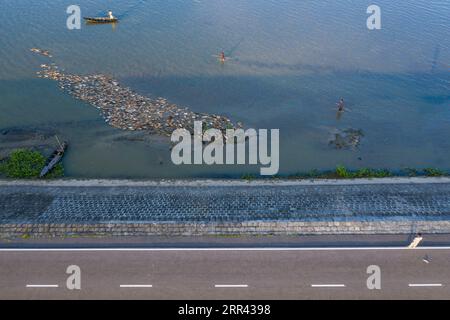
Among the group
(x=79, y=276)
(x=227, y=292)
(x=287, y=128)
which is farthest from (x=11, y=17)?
(x=227, y=292)

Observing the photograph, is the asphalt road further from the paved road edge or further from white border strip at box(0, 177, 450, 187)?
white border strip at box(0, 177, 450, 187)

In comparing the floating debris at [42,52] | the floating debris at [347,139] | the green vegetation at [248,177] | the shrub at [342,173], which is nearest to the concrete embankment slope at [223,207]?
the green vegetation at [248,177]

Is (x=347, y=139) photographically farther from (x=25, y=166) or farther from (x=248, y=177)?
(x=25, y=166)

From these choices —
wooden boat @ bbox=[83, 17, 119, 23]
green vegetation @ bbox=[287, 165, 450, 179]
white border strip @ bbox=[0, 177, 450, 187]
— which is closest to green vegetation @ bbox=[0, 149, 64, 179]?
white border strip @ bbox=[0, 177, 450, 187]

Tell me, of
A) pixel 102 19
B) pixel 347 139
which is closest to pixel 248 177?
pixel 347 139

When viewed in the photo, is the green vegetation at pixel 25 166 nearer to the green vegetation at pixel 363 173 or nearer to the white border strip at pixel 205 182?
the white border strip at pixel 205 182

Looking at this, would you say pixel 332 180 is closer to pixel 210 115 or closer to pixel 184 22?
pixel 210 115
